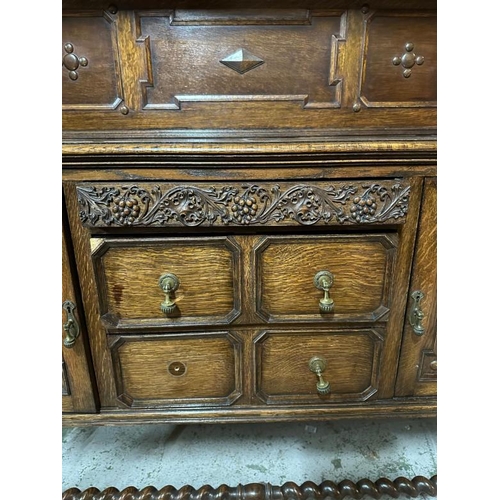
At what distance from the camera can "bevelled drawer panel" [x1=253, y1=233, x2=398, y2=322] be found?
569mm

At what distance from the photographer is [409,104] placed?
508 mm

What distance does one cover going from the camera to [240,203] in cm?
53

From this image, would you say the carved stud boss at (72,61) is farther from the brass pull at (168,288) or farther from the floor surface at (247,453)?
the floor surface at (247,453)

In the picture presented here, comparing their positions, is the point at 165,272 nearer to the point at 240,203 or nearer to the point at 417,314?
the point at 240,203

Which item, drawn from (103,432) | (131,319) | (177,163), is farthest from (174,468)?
(177,163)

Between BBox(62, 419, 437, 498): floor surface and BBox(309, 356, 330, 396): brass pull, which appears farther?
BBox(62, 419, 437, 498): floor surface

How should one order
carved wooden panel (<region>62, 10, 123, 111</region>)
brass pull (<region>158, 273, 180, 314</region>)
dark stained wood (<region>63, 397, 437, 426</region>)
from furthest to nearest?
dark stained wood (<region>63, 397, 437, 426</region>) → brass pull (<region>158, 273, 180, 314</region>) → carved wooden panel (<region>62, 10, 123, 111</region>)

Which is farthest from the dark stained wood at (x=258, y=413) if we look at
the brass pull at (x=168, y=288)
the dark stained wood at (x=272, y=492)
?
the brass pull at (x=168, y=288)

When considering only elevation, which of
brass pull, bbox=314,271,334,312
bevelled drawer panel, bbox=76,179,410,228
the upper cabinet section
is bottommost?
brass pull, bbox=314,271,334,312

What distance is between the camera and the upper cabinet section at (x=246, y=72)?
47 centimetres

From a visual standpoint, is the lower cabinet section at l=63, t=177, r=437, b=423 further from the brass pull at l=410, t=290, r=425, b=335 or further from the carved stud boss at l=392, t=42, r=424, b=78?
the carved stud boss at l=392, t=42, r=424, b=78

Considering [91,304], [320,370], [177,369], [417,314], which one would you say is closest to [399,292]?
[417,314]

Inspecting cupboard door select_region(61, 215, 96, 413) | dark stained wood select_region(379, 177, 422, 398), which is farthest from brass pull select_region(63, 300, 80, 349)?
dark stained wood select_region(379, 177, 422, 398)

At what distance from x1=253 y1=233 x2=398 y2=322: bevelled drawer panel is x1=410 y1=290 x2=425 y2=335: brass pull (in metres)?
0.04
